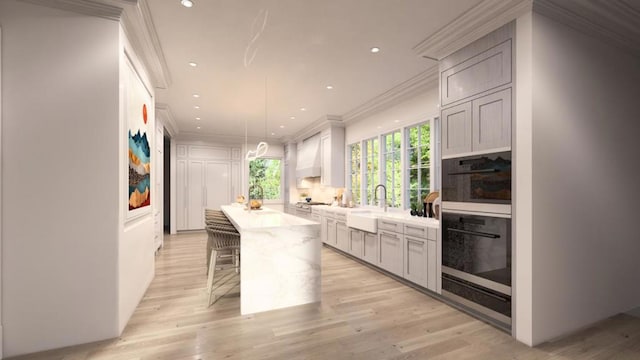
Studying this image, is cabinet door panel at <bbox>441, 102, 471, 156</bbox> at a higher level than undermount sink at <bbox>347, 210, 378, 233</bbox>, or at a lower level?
higher

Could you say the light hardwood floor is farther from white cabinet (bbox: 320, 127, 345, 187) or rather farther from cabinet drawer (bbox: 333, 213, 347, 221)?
white cabinet (bbox: 320, 127, 345, 187)

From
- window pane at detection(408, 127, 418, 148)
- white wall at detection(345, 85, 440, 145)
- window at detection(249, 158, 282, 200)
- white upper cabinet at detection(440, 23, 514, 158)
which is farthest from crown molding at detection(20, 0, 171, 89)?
window at detection(249, 158, 282, 200)

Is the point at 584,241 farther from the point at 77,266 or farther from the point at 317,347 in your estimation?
the point at 77,266

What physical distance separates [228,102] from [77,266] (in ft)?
11.8

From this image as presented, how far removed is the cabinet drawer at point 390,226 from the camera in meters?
3.67

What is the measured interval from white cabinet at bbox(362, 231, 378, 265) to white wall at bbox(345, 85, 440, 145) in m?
1.88

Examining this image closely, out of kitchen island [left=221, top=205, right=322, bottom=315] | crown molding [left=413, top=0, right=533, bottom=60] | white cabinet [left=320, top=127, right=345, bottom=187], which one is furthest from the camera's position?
white cabinet [left=320, top=127, right=345, bottom=187]

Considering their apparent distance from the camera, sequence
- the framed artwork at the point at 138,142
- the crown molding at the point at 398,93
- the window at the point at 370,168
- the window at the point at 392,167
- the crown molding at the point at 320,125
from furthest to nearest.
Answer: the crown molding at the point at 320,125 → the window at the point at 370,168 → the window at the point at 392,167 → the crown molding at the point at 398,93 → the framed artwork at the point at 138,142

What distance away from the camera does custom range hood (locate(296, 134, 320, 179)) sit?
6895 mm

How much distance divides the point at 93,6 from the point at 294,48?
1.75m

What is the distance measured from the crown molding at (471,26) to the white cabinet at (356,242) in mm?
2787

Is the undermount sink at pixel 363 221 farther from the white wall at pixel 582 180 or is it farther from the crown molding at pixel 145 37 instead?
the crown molding at pixel 145 37

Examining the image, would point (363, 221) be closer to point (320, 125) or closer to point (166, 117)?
point (320, 125)

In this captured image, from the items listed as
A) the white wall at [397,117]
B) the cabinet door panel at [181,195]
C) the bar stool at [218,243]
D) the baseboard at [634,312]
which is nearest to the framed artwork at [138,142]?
the bar stool at [218,243]
